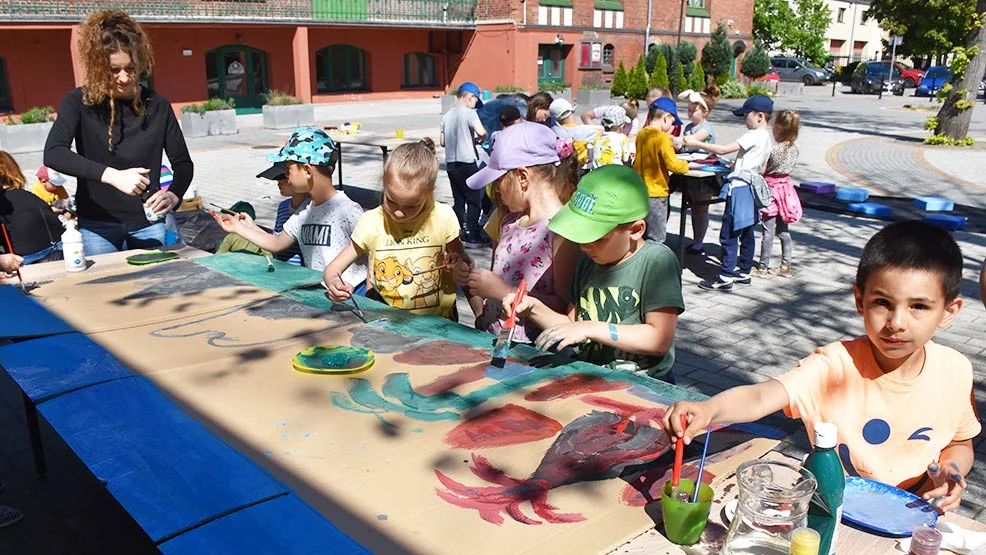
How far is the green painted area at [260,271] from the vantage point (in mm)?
3475

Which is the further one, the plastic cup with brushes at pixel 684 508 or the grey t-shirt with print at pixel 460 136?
the grey t-shirt with print at pixel 460 136

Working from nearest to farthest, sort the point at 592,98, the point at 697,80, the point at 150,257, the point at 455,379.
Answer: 1. the point at 455,379
2. the point at 150,257
3. the point at 592,98
4. the point at 697,80

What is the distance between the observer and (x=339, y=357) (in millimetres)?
2467

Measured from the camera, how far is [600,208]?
7.31 ft

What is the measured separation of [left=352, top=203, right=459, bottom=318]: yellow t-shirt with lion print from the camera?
323 cm

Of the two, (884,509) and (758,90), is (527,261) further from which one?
(758,90)

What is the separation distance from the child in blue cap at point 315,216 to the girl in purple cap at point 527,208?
0.72 meters

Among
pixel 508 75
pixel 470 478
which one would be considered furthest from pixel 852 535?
pixel 508 75

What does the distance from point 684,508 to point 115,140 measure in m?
3.15

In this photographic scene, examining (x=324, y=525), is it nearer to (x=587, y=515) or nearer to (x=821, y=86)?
(x=587, y=515)

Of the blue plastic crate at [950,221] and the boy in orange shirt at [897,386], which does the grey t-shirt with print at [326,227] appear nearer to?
the boy in orange shirt at [897,386]

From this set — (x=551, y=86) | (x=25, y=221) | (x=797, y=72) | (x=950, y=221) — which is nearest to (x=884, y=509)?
(x=25, y=221)

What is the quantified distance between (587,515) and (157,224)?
316 cm

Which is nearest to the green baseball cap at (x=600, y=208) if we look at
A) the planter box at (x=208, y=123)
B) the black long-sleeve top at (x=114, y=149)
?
the black long-sleeve top at (x=114, y=149)
